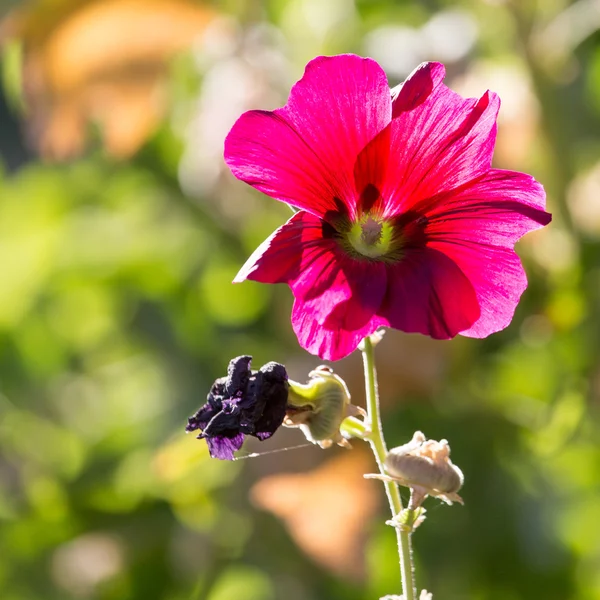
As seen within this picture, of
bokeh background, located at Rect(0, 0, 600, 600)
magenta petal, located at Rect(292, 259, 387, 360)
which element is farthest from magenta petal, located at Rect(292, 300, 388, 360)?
bokeh background, located at Rect(0, 0, 600, 600)

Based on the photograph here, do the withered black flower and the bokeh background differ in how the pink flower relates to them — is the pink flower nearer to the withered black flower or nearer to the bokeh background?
the withered black flower

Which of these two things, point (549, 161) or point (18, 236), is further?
point (18, 236)

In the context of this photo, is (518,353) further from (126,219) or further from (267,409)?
(267,409)

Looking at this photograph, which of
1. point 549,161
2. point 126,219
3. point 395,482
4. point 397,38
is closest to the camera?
point 395,482

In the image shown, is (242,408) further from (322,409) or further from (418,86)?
(418,86)

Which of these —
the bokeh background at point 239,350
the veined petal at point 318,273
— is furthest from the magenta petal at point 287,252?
the bokeh background at point 239,350

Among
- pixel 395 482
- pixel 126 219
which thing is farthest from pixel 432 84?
pixel 126 219

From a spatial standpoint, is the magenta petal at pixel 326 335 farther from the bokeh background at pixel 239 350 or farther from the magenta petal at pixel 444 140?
the bokeh background at pixel 239 350
